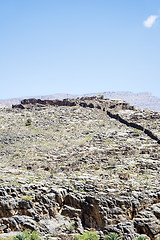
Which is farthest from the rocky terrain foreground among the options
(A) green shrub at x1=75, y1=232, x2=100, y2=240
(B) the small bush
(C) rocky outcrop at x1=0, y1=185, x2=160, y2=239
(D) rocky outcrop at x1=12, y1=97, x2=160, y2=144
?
(D) rocky outcrop at x1=12, y1=97, x2=160, y2=144

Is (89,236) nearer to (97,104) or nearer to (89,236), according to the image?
(89,236)

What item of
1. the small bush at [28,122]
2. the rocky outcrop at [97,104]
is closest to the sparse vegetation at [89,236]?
the rocky outcrop at [97,104]

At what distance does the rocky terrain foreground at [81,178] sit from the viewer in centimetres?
2100

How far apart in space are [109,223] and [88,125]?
2911 centimetres

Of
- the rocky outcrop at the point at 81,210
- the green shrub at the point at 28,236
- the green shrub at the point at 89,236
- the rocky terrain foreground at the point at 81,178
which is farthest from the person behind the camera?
the rocky terrain foreground at the point at 81,178

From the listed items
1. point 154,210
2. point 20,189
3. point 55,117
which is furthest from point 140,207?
point 55,117

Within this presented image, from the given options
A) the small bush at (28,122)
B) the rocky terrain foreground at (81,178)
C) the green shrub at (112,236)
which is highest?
the small bush at (28,122)

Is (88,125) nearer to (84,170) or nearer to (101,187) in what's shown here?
(84,170)

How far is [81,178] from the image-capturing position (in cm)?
2558

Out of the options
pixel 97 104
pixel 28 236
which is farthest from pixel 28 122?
pixel 28 236

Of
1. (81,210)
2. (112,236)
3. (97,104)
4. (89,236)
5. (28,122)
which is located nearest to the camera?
(89,236)

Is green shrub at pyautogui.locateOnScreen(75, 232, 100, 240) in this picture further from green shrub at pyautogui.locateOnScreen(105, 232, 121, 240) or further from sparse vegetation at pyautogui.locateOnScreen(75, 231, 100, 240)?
green shrub at pyautogui.locateOnScreen(105, 232, 121, 240)

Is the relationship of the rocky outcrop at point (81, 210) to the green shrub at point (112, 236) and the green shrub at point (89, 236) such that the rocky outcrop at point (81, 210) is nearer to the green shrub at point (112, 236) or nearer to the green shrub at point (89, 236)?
the green shrub at point (112, 236)

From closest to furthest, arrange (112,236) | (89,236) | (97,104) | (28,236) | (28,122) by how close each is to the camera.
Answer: (28,236) → (89,236) → (112,236) → (28,122) → (97,104)
